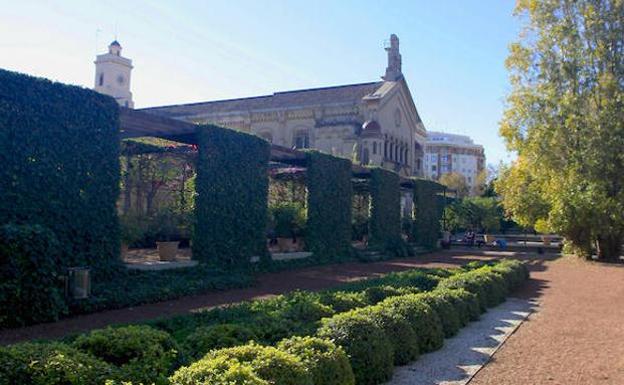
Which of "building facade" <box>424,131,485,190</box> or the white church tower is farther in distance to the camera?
"building facade" <box>424,131,485,190</box>

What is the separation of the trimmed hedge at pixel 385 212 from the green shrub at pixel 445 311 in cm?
1445

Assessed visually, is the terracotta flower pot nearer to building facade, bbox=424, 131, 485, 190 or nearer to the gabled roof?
the gabled roof

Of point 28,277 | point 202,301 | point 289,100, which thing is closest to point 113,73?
point 289,100

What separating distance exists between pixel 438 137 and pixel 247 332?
517ft

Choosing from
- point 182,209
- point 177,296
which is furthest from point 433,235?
point 177,296

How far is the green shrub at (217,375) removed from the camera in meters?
3.30

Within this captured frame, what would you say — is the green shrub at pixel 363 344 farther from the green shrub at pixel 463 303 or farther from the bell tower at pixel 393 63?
the bell tower at pixel 393 63

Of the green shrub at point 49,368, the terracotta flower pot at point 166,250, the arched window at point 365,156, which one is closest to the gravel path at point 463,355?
the green shrub at point 49,368

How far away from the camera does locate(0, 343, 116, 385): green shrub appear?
3301 mm

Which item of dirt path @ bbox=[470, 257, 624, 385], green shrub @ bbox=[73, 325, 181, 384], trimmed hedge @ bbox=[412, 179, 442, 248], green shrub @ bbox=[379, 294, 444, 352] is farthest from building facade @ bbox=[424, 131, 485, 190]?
green shrub @ bbox=[73, 325, 181, 384]

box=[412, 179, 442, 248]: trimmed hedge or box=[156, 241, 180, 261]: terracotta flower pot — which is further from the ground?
box=[412, 179, 442, 248]: trimmed hedge

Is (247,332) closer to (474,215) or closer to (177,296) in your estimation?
(177,296)

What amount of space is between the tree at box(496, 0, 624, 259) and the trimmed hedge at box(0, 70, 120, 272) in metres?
18.0

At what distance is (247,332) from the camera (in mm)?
5008
